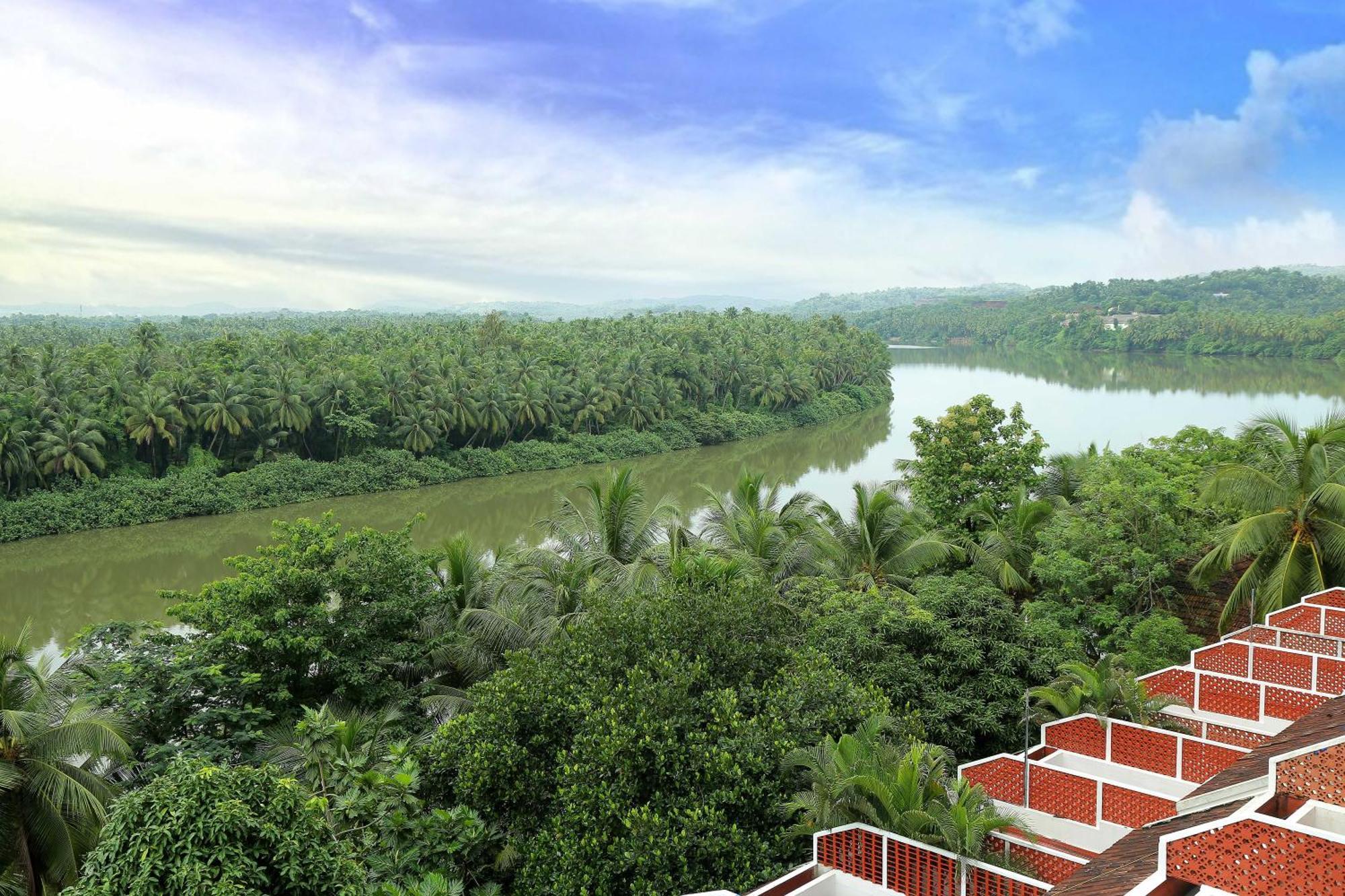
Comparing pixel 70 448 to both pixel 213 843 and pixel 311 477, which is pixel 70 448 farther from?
pixel 213 843

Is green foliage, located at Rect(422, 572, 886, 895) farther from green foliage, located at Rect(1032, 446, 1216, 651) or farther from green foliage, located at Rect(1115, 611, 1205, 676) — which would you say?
green foliage, located at Rect(1032, 446, 1216, 651)

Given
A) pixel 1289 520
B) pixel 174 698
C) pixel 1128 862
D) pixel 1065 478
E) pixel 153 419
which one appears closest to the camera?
pixel 1128 862

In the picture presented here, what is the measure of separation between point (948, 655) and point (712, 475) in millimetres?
27005

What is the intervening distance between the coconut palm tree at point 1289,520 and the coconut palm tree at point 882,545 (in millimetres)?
4148

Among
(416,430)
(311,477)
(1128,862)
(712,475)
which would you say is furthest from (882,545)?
(416,430)

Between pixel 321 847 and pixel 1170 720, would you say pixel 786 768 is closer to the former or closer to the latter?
pixel 321 847

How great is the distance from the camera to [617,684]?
811 cm

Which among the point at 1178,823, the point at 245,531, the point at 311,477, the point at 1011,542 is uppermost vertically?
the point at 1178,823

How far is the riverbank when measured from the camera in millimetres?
27531

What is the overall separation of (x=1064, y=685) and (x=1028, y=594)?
6203 mm

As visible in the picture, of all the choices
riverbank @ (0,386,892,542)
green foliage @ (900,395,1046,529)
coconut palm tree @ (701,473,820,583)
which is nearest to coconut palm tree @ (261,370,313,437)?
riverbank @ (0,386,892,542)

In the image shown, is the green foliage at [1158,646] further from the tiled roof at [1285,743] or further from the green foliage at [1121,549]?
the tiled roof at [1285,743]

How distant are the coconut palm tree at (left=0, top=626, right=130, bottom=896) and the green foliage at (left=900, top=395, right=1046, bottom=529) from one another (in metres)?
13.7

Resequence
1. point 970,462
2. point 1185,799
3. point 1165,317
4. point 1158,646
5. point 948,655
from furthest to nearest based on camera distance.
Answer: point 1165,317 → point 970,462 → point 1158,646 → point 948,655 → point 1185,799
